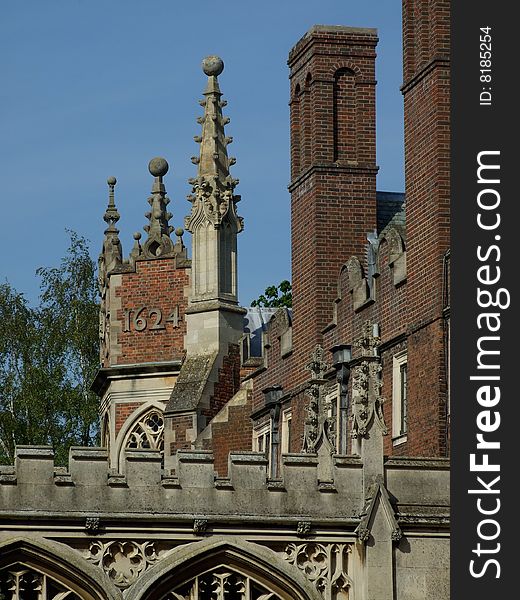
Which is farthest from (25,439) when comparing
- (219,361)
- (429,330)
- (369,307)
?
(429,330)

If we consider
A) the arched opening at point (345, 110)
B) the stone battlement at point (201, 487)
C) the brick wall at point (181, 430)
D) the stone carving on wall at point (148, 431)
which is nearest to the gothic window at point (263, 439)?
the brick wall at point (181, 430)

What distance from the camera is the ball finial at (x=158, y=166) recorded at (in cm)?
4700

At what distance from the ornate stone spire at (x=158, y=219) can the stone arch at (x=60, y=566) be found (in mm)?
18945

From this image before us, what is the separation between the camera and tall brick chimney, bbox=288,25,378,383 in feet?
119

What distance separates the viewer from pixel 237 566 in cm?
2603

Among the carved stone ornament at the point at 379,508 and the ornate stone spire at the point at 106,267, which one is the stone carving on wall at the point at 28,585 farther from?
the ornate stone spire at the point at 106,267

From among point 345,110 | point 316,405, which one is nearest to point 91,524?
point 316,405

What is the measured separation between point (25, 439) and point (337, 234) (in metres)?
16.9

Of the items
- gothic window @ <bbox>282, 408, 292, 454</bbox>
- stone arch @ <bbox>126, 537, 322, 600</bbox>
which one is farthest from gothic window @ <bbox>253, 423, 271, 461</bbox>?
stone arch @ <bbox>126, 537, 322, 600</bbox>

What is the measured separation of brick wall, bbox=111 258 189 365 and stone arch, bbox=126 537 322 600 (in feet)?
58.0

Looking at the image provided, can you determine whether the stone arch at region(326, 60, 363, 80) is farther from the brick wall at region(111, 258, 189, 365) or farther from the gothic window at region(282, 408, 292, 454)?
the brick wall at region(111, 258, 189, 365)

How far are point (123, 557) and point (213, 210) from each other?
15020 mm

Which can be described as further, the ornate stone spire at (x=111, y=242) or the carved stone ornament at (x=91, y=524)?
the ornate stone spire at (x=111, y=242)

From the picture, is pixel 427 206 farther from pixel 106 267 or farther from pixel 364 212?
pixel 106 267
